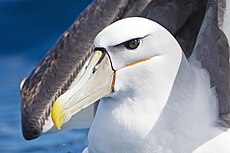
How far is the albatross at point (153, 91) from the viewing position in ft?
16.6

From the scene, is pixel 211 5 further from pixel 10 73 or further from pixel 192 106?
pixel 10 73

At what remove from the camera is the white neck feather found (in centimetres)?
519

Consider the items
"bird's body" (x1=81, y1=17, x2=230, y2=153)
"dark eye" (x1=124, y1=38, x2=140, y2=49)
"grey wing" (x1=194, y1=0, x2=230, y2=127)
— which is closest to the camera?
"dark eye" (x1=124, y1=38, x2=140, y2=49)

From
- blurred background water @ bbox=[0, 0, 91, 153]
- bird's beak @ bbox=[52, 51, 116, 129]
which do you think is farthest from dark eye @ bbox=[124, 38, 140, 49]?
blurred background water @ bbox=[0, 0, 91, 153]

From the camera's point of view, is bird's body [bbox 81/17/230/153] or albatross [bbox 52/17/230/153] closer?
albatross [bbox 52/17/230/153]

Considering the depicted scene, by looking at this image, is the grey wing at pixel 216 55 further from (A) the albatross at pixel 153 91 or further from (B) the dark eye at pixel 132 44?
(B) the dark eye at pixel 132 44

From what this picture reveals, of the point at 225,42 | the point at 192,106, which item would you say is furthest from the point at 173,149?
the point at 225,42

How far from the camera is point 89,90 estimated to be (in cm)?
510

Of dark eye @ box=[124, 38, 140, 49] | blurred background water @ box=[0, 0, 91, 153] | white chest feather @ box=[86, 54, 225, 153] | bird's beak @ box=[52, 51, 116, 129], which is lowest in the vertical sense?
blurred background water @ box=[0, 0, 91, 153]

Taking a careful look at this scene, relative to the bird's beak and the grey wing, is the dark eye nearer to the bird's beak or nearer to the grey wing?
the bird's beak

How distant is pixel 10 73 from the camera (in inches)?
349

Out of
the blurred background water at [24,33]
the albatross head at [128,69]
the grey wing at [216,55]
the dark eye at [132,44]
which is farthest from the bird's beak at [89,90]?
the blurred background water at [24,33]

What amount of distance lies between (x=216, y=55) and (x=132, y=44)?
27.6 inches

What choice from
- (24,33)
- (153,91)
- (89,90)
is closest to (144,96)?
(153,91)
